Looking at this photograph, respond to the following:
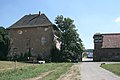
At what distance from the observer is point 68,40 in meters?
75.4

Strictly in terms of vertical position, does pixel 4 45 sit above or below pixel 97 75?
above

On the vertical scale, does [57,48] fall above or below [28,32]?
below

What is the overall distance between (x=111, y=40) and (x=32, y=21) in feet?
82.5

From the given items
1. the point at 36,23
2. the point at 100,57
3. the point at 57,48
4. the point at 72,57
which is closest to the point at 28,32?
the point at 36,23

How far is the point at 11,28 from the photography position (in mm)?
82375

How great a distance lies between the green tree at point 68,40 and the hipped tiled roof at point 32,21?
3920 mm

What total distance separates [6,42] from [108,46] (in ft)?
100

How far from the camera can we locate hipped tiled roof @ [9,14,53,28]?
79613mm

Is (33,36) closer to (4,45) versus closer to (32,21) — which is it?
(32,21)

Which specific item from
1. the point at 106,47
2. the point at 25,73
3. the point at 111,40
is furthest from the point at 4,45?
the point at 25,73

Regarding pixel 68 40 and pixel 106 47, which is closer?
pixel 68 40

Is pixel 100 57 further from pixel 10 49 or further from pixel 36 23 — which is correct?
pixel 10 49

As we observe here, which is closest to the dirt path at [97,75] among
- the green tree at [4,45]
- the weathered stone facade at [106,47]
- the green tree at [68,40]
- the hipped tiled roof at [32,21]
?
the green tree at [68,40]

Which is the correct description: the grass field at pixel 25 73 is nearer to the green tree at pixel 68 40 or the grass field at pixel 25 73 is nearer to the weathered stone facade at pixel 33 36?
the green tree at pixel 68 40
